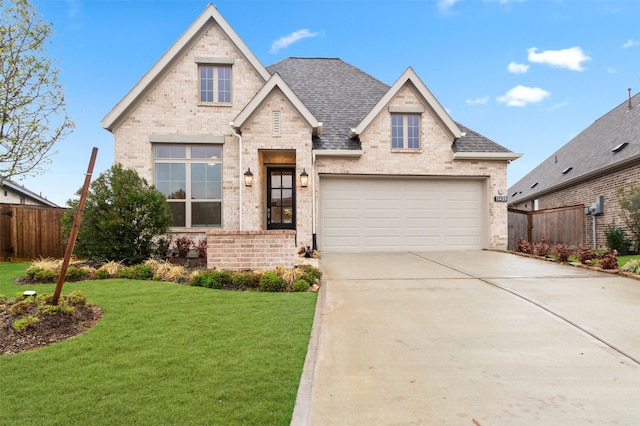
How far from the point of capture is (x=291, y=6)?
40.1ft

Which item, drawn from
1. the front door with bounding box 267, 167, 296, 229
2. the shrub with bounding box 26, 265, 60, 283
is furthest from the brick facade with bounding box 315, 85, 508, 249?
the shrub with bounding box 26, 265, 60, 283

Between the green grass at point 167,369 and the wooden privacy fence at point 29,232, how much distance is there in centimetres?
818

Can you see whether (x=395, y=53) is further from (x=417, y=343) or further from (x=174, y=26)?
(x=417, y=343)

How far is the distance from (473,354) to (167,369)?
3.06 metres

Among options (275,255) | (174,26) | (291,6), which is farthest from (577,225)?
(174,26)

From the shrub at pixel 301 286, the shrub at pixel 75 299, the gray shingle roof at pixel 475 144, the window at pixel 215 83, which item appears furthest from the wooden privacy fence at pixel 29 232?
the gray shingle roof at pixel 475 144

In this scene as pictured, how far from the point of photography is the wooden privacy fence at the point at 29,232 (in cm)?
1053

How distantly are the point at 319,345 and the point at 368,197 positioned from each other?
8669 millimetres

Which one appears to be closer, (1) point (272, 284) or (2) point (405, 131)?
(1) point (272, 284)

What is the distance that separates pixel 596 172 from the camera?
14445 millimetres

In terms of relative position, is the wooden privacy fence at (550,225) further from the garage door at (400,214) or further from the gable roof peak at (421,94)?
the gable roof peak at (421,94)

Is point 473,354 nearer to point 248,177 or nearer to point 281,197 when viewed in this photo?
Result: point 248,177

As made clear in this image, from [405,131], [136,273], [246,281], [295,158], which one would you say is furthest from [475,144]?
[136,273]

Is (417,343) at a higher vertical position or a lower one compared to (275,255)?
lower
